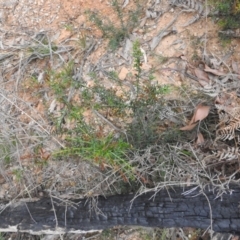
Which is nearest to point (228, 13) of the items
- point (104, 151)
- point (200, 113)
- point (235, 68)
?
point (235, 68)

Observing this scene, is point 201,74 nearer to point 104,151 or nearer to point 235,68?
point 235,68

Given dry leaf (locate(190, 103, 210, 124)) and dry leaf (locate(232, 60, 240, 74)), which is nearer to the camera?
dry leaf (locate(190, 103, 210, 124))

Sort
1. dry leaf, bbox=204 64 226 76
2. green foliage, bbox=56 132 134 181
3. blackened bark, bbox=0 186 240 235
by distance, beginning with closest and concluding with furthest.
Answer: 1. blackened bark, bbox=0 186 240 235
2. green foliage, bbox=56 132 134 181
3. dry leaf, bbox=204 64 226 76

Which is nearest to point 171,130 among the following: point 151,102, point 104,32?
point 151,102

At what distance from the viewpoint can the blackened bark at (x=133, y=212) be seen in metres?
2.27

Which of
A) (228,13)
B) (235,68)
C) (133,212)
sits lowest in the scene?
(133,212)

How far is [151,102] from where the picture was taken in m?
2.45

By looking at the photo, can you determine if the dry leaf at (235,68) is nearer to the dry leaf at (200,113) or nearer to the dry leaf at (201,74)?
the dry leaf at (201,74)

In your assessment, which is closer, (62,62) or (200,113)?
(200,113)

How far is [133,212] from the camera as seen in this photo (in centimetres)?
247

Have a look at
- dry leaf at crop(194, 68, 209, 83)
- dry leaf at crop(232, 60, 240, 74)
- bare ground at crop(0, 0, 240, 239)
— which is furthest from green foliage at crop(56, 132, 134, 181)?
dry leaf at crop(232, 60, 240, 74)

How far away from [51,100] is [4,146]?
17.4 inches

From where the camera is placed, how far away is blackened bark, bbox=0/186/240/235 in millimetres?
2266

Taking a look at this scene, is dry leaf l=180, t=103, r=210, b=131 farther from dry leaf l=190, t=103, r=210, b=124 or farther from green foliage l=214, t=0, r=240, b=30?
green foliage l=214, t=0, r=240, b=30
